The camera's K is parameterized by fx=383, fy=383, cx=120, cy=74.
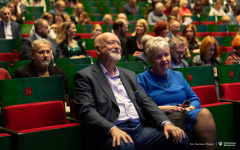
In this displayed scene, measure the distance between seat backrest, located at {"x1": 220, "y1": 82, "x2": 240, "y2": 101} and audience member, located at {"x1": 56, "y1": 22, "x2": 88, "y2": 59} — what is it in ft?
4.85

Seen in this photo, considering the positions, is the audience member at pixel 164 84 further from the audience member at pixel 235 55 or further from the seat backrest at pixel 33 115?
the audience member at pixel 235 55

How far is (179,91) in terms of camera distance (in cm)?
204

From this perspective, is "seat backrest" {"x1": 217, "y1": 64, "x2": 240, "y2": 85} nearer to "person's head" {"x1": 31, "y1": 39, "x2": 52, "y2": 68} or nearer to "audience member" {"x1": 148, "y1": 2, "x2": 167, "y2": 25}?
"person's head" {"x1": 31, "y1": 39, "x2": 52, "y2": 68}

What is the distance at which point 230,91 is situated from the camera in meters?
2.50

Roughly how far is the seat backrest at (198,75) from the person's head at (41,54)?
0.87 meters

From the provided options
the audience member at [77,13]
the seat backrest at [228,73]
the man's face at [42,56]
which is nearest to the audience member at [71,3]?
the audience member at [77,13]

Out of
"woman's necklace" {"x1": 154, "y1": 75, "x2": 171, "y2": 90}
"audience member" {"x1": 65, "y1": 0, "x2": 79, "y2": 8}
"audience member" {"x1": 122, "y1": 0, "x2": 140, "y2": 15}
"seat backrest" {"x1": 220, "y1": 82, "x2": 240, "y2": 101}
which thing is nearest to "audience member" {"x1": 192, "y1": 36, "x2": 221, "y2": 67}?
"seat backrest" {"x1": 220, "y1": 82, "x2": 240, "y2": 101}

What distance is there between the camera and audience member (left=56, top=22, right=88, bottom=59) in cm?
356

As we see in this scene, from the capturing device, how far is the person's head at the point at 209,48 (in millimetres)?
3002

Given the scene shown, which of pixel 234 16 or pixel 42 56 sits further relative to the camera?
pixel 234 16

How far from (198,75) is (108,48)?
87 centimetres

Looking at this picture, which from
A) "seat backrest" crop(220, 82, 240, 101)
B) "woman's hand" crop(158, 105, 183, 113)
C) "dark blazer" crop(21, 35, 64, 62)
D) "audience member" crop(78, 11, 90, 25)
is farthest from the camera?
"audience member" crop(78, 11, 90, 25)

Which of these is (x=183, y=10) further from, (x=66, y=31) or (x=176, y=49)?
(x=176, y=49)

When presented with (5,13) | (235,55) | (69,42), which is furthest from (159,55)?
(5,13)
